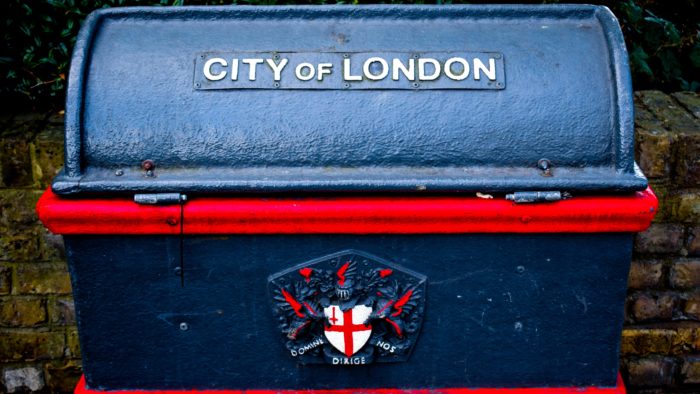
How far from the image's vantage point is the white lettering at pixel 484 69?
1.88 meters

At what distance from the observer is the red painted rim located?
177cm

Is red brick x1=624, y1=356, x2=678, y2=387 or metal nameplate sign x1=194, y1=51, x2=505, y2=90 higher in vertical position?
metal nameplate sign x1=194, y1=51, x2=505, y2=90

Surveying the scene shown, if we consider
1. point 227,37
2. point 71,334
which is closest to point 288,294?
point 227,37

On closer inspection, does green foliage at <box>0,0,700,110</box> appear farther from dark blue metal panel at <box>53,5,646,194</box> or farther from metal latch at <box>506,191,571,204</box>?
metal latch at <box>506,191,571,204</box>

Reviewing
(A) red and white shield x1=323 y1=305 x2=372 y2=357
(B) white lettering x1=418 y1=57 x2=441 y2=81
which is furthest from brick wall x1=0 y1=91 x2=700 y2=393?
(A) red and white shield x1=323 y1=305 x2=372 y2=357

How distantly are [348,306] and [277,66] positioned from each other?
644 millimetres

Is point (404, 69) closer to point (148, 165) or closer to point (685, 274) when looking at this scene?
point (148, 165)

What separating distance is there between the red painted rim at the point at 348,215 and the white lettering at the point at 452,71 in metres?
0.32

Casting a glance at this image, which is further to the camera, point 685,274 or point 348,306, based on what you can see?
point 685,274

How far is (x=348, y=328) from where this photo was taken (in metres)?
1.92

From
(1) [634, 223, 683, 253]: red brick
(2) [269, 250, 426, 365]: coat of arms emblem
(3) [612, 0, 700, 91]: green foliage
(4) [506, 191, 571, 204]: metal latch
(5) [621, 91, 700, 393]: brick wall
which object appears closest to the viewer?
(4) [506, 191, 571, 204]: metal latch

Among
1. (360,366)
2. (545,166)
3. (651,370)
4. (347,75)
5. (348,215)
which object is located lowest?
(651,370)

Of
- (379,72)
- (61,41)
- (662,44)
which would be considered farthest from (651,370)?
(61,41)

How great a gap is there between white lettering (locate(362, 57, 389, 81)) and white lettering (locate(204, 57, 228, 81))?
360 millimetres
